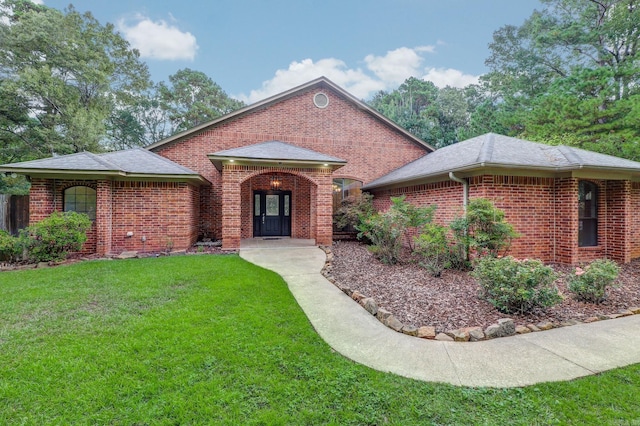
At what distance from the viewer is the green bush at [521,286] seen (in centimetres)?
419

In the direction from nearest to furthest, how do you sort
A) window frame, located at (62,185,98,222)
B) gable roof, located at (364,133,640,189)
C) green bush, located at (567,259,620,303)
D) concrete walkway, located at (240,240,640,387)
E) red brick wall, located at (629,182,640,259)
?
concrete walkway, located at (240,240,640,387) → green bush, located at (567,259,620,303) → gable roof, located at (364,133,640,189) → red brick wall, located at (629,182,640,259) → window frame, located at (62,185,98,222)

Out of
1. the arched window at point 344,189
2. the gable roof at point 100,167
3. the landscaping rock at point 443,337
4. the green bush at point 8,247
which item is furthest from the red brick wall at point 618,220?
the green bush at point 8,247

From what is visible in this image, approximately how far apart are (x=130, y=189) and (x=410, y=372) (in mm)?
9769

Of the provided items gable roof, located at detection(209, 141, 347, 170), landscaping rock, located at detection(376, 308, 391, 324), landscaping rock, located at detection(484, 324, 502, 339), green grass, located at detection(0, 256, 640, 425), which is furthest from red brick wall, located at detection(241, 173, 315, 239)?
landscaping rock, located at detection(484, 324, 502, 339)

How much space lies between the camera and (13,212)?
10695 mm

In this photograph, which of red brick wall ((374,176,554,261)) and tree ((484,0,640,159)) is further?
tree ((484,0,640,159))

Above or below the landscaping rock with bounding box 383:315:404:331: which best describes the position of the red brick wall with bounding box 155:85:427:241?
above

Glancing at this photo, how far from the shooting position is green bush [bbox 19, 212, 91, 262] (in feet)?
24.1

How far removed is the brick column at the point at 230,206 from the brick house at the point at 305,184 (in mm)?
33

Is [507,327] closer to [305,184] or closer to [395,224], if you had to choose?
[395,224]

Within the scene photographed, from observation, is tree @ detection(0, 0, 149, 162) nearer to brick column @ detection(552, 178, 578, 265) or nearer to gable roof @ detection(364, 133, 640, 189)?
gable roof @ detection(364, 133, 640, 189)

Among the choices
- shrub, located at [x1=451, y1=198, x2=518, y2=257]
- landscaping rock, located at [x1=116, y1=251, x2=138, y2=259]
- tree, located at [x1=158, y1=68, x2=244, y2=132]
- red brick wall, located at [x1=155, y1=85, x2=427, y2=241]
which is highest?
tree, located at [x1=158, y1=68, x2=244, y2=132]

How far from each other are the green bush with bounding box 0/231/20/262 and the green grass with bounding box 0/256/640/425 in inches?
172

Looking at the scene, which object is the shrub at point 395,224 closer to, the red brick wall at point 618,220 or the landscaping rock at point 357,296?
the landscaping rock at point 357,296
